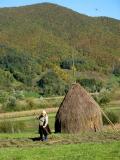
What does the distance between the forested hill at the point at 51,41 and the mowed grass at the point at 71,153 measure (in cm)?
6407

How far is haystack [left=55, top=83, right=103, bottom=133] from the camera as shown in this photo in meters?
28.2

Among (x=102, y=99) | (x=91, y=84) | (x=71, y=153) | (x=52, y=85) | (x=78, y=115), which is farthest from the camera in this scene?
(x=91, y=84)

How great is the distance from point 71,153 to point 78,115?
31.6 feet

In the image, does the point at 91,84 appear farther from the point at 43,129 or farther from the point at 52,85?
the point at 43,129

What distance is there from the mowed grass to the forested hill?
210 feet

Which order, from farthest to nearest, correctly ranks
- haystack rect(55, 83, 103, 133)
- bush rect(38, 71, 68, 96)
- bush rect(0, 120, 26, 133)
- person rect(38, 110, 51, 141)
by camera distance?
bush rect(38, 71, 68, 96)
bush rect(0, 120, 26, 133)
haystack rect(55, 83, 103, 133)
person rect(38, 110, 51, 141)

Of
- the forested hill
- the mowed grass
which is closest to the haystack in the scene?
the mowed grass

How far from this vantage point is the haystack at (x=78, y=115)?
92.5 feet

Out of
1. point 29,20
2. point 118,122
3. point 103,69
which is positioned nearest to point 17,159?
point 118,122

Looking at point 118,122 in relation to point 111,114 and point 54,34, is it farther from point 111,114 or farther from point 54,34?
point 54,34

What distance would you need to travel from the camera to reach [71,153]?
18625 mm

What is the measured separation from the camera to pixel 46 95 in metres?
82.9

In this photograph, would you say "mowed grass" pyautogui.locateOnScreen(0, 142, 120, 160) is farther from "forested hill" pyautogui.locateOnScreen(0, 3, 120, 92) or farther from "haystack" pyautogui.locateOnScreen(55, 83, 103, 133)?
"forested hill" pyautogui.locateOnScreen(0, 3, 120, 92)

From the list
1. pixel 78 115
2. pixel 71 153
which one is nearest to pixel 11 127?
pixel 78 115
